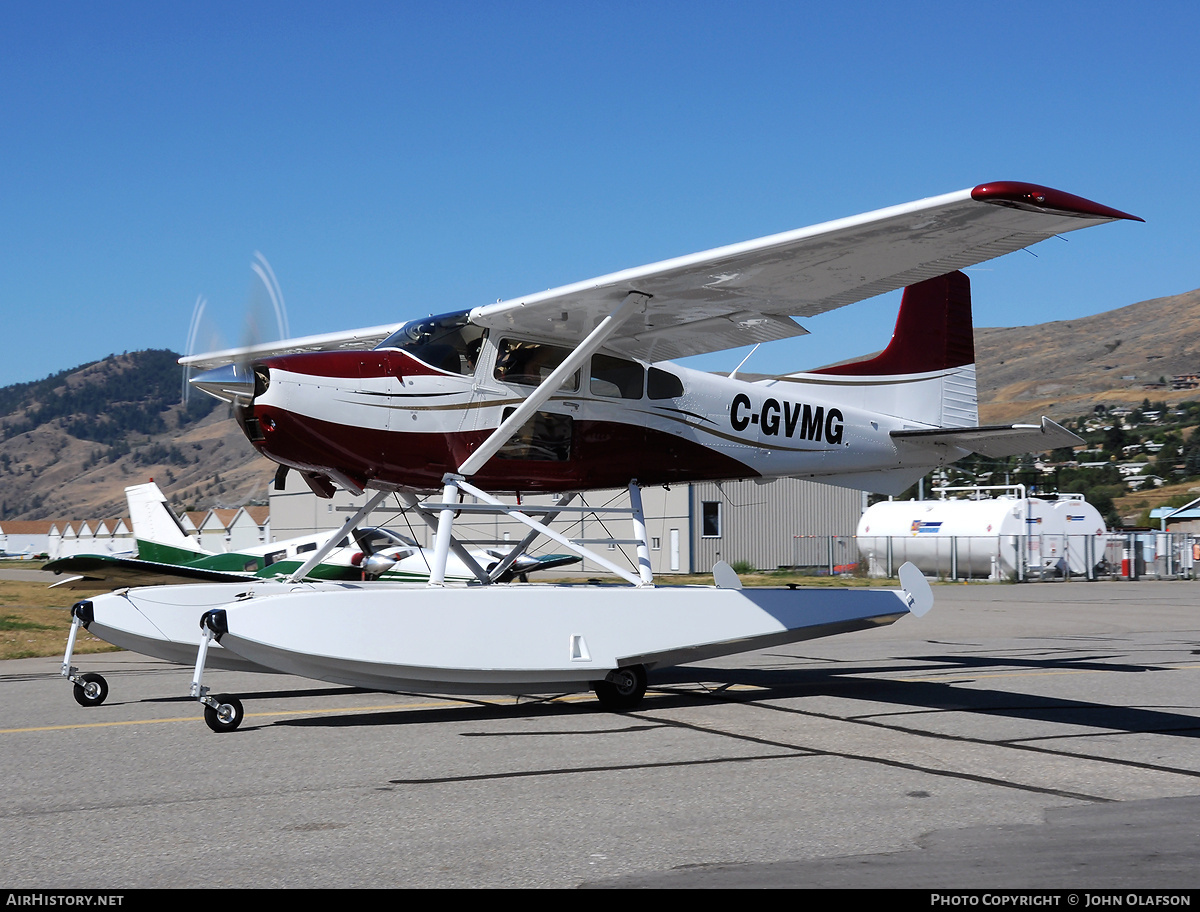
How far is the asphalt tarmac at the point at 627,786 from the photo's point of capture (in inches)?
166

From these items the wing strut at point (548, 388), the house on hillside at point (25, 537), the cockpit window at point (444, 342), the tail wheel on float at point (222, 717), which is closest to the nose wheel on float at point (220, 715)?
the tail wheel on float at point (222, 717)

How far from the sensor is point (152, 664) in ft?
47.2

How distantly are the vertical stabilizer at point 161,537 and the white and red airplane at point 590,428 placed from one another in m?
11.8

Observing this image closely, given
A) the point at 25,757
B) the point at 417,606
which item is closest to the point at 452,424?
the point at 417,606

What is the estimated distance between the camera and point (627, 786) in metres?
5.96

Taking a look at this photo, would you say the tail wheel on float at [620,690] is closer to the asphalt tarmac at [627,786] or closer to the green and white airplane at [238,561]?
the asphalt tarmac at [627,786]

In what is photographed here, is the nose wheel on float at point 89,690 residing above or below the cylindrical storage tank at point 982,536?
below

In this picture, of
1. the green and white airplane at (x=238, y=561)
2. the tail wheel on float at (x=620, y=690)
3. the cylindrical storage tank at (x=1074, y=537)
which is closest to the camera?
the tail wheel on float at (x=620, y=690)

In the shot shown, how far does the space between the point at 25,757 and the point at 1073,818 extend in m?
6.29

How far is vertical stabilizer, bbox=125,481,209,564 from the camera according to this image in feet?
75.2

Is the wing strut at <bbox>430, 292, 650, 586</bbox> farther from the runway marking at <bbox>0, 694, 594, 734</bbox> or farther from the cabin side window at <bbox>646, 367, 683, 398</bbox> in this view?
the runway marking at <bbox>0, 694, 594, 734</bbox>

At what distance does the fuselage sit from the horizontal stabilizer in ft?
1.21

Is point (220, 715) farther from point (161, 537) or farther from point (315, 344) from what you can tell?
point (161, 537)

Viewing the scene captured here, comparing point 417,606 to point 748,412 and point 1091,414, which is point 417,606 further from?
point 1091,414
